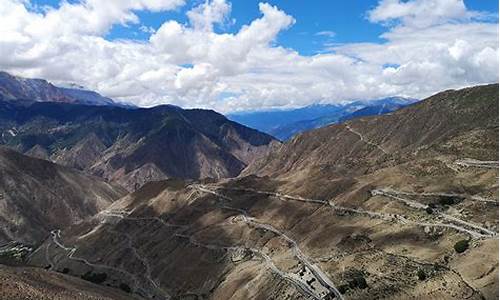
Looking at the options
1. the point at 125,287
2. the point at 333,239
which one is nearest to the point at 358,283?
the point at 333,239

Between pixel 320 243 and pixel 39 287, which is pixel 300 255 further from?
pixel 39 287

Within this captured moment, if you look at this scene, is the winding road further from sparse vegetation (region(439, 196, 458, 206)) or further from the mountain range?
sparse vegetation (region(439, 196, 458, 206))

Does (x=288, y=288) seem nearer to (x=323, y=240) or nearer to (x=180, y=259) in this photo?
(x=323, y=240)

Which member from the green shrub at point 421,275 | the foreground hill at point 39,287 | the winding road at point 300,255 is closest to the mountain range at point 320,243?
the green shrub at point 421,275

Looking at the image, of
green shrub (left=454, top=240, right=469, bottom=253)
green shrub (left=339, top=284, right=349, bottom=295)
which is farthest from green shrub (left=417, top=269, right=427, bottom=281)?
green shrub (left=339, top=284, right=349, bottom=295)

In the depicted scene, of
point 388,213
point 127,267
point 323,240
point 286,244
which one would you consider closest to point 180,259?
point 127,267

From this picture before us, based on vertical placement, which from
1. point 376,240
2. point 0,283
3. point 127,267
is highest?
point 0,283
